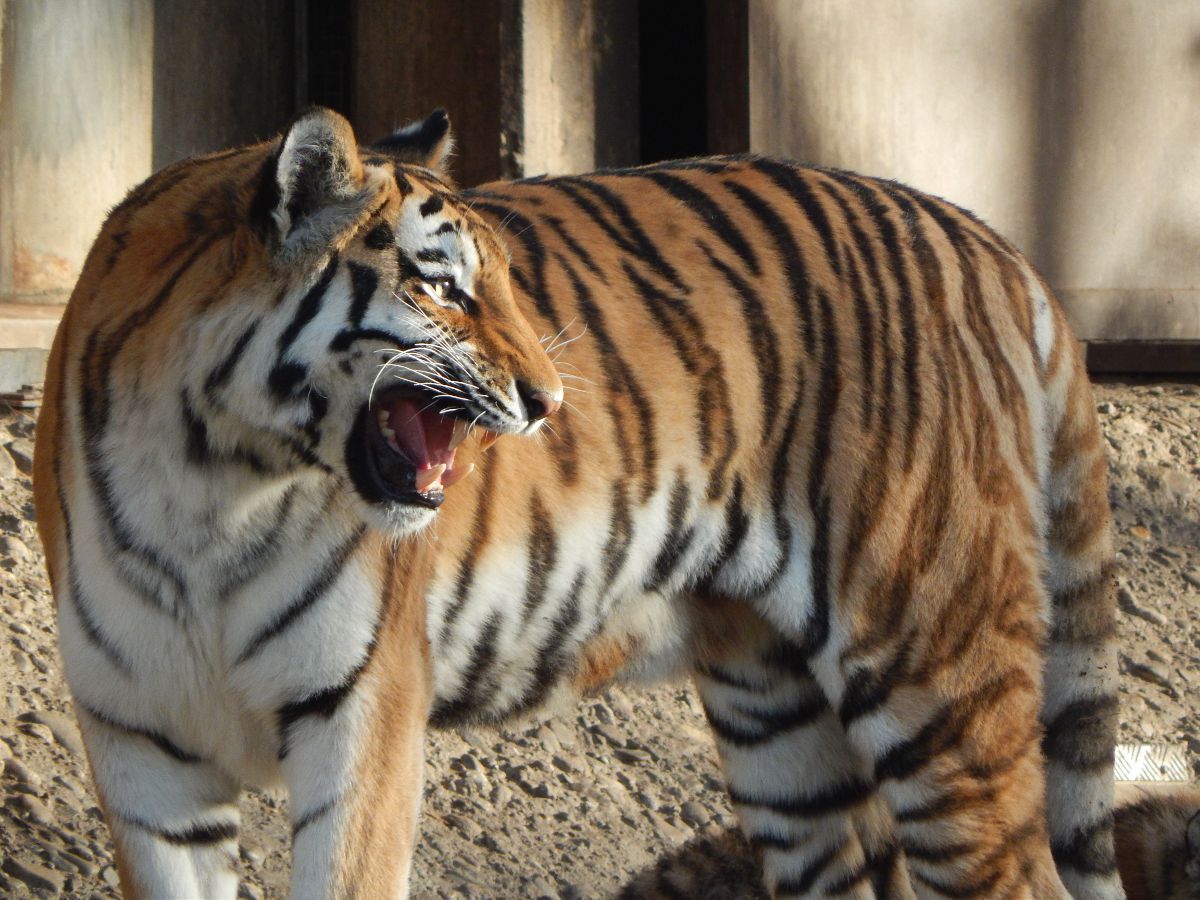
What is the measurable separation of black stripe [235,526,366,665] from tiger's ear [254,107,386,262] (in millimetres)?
459

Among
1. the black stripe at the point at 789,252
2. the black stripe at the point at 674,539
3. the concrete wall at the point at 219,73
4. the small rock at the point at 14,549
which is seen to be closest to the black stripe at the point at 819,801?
the black stripe at the point at 674,539

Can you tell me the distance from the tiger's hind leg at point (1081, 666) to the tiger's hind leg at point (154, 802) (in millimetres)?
1654

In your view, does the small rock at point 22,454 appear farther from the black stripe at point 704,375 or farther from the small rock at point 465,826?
the black stripe at point 704,375

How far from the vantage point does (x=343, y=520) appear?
253cm

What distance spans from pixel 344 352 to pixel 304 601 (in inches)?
15.2

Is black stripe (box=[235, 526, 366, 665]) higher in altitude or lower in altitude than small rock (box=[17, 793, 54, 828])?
higher

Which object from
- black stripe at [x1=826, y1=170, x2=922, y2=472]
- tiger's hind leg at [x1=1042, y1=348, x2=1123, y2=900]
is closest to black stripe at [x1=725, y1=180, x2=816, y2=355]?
black stripe at [x1=826, y1=170, x2=922, y2=472]

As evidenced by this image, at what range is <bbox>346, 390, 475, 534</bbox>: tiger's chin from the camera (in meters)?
2.38

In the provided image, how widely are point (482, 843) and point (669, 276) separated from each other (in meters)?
1.54

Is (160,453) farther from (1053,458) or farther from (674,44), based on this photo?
(674,44)

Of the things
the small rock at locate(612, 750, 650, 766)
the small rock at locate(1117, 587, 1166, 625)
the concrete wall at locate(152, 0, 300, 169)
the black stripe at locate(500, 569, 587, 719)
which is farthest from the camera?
the concrete wall at locate(152, 0, 300, 169)

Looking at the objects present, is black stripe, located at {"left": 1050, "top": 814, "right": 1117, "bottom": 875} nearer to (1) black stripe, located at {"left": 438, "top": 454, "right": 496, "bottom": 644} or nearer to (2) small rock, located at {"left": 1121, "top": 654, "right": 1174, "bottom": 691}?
(1) black stripe, located at {"left": 438, "top": 454, "right": 496, "bottom": 644}

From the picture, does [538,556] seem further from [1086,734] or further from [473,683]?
[1086,734]

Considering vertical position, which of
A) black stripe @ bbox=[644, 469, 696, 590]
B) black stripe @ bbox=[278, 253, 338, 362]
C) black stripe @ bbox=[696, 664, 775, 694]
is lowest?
black stripe @ bbox=[696, 664, 775, 694]
